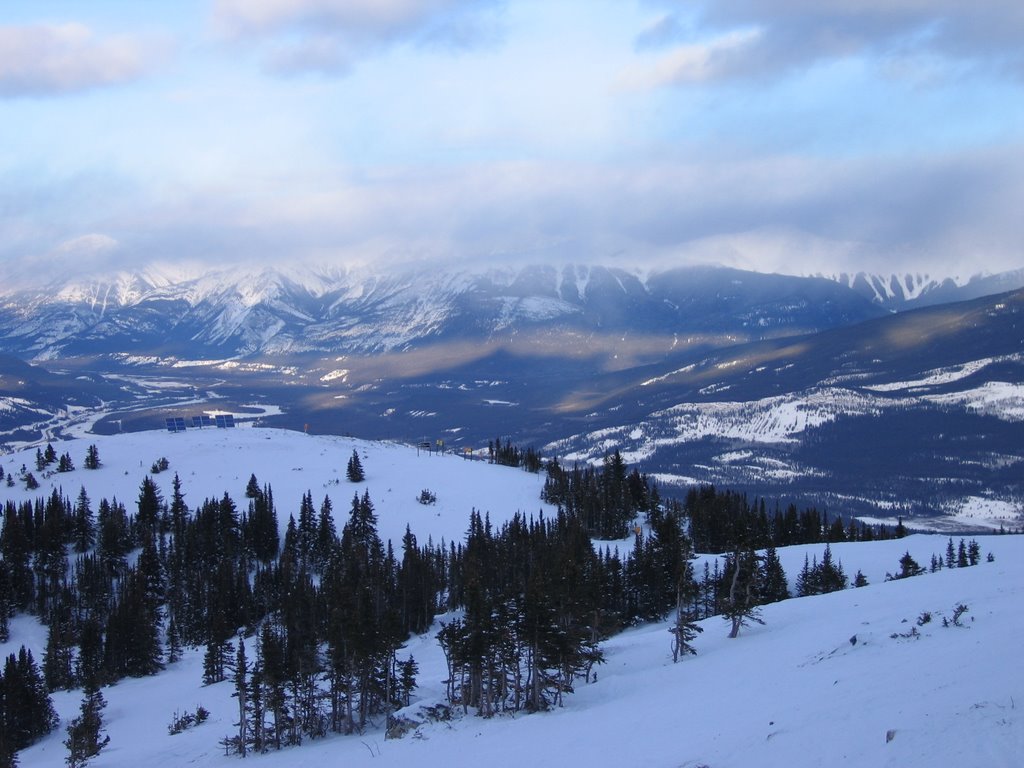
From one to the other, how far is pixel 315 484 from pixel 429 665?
8160 centimetres

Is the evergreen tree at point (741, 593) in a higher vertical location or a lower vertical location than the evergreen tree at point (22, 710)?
higher

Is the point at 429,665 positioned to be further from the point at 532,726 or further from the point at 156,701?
the point at 532,726

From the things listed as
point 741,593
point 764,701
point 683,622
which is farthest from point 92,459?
point 764,701

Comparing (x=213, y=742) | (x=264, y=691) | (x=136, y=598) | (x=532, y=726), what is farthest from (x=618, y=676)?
(x=136, y=598)

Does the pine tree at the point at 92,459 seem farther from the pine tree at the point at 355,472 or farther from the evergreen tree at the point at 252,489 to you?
the pine tree at the point at 355,472

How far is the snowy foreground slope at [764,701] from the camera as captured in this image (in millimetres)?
26750

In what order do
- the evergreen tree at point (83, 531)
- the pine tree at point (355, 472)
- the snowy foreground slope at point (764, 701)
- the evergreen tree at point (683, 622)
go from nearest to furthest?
the snowy foreground slope at point (764, 701) < the evergreen tree at point (683, 622) < the evergreen tree at point (83, 531) < the pine tree at point (355, 472)

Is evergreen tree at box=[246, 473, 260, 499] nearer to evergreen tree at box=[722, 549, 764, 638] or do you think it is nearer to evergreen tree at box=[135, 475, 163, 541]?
evergreen tree at box=[135, 475, 163, 541]

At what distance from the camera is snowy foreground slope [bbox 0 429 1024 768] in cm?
2675

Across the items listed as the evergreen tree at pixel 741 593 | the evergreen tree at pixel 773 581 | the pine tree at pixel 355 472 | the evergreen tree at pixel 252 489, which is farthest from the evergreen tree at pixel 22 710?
the pine tree at pixel 355 472

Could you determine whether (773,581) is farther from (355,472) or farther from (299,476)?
(299,476)

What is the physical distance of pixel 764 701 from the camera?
36.2 meters

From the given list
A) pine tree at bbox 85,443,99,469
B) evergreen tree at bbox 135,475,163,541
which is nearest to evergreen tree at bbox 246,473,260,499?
evergreen tree at bbox 135,475,163,541

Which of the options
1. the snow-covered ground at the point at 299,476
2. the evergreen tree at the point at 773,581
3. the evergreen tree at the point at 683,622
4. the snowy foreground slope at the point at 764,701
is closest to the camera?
the snowy foreground slope at the point at 764,701
